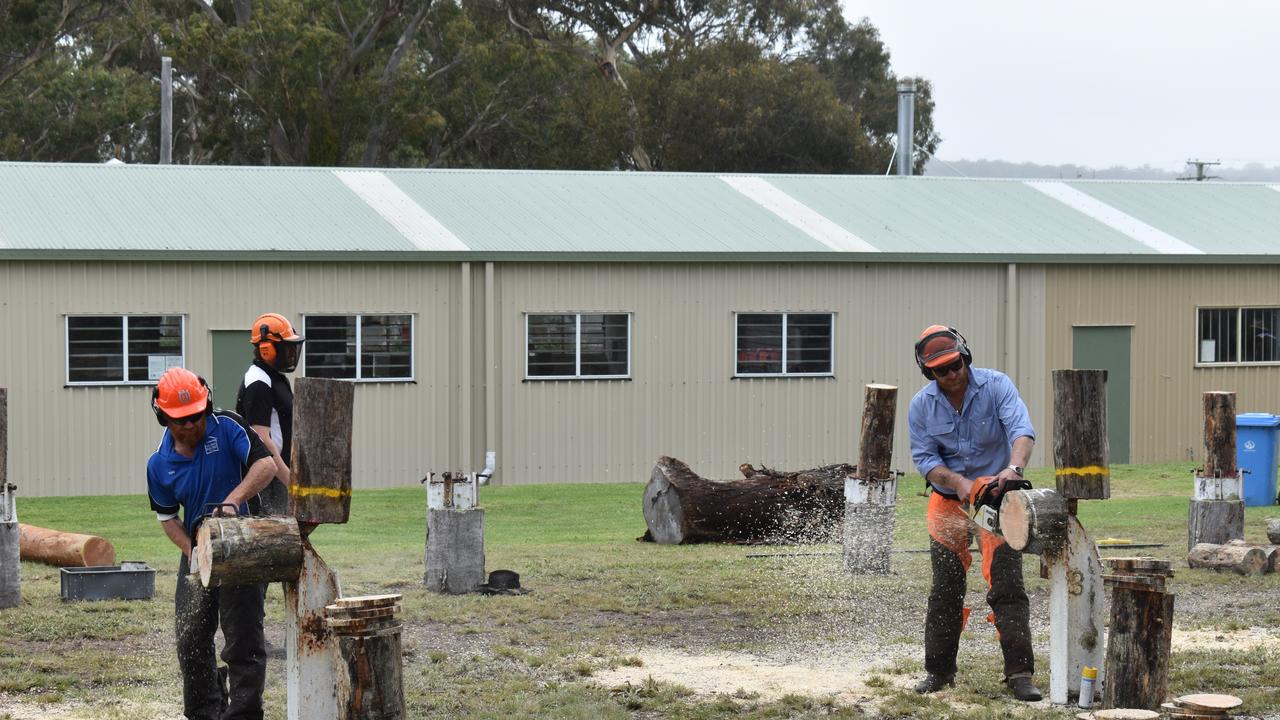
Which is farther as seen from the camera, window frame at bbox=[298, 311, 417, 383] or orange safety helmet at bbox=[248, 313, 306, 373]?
window frame at bbox=[298, 311, 417, 383]

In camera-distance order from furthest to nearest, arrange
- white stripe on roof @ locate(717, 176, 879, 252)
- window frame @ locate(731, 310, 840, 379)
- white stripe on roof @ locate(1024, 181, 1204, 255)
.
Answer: white stripe on roof @ locate(1024, 181, 1204, 255), white stripe on roof @ locate(717, 176, 879, 252), window frame @ locate(731, 310, 840, 379)

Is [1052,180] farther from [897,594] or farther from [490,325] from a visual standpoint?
[897,594]

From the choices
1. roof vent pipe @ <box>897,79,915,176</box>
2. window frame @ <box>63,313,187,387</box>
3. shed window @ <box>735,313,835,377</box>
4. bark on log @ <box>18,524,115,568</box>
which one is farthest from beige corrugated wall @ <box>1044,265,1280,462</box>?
bark on log @ <box>18,524,115,568</box>

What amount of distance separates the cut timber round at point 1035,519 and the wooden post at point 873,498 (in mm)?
4912

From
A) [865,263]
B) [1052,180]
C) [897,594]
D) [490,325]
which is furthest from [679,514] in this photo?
[1052,180]

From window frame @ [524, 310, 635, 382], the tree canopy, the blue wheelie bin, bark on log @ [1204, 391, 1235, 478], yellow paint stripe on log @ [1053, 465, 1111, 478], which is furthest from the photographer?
the tree canopy

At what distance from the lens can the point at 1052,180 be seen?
29.0m

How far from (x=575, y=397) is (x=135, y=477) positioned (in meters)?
5.48

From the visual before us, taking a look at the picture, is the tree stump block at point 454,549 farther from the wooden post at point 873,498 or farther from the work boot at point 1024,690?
the work boot at point 1024,690

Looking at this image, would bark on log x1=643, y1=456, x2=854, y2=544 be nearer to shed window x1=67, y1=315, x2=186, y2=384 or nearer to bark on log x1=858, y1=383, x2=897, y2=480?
bark on log x1=858, y1=383, x2=897, y2=480

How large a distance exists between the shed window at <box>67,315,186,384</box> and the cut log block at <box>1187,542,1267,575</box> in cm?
1199

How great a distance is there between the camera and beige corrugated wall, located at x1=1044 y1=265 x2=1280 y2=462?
24203 mm

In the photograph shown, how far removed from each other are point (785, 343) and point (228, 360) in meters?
7.24

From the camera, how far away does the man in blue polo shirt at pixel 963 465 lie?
830 cm
